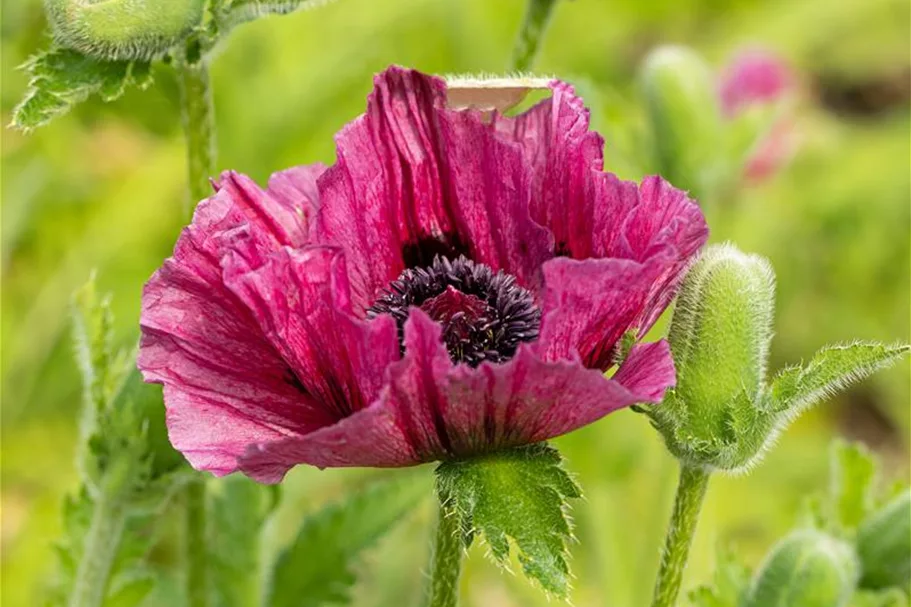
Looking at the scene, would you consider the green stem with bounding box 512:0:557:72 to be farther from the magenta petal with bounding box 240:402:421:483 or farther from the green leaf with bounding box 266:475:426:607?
the magenta petal with bounding box 240:402:421:483

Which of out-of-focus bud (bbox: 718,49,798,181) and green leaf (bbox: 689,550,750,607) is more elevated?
out-of-focus bud (bbox: 718,49,798,181)

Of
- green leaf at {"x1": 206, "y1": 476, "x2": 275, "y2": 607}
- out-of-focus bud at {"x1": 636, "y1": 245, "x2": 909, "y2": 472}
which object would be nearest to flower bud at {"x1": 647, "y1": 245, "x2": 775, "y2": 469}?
out-of-focus bud at {"x1": 636, "y1": 245, "x2": 909, "y2": 472}

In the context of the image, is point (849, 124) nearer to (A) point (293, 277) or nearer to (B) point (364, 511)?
(B) point (364, 511)

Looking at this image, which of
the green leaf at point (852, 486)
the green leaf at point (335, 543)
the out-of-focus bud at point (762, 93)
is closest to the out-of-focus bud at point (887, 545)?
the green leaf at point (852, 486)

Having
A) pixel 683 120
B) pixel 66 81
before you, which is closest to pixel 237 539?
pixel 66 81

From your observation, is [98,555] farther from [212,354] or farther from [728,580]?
[728,580]

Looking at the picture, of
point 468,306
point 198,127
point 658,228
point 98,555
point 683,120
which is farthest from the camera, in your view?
point 683,120

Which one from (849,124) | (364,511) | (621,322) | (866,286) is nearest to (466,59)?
(866,286)
